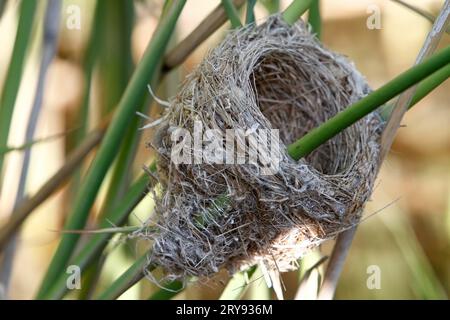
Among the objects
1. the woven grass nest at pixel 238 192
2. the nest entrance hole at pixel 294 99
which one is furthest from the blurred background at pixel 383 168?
the woven grass nest at pixel 238 192

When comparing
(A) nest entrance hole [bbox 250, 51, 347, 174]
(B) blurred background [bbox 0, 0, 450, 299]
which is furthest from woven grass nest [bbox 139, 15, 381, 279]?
(B) blurred background [bbox 0, 0, 450, 299]

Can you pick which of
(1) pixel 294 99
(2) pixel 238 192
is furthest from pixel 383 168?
(2) pixel 238 192

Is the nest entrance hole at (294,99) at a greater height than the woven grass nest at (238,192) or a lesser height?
greater

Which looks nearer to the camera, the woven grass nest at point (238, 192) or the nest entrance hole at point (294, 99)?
the woven grass nest at point (238, 192)

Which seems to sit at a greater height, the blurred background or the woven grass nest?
the blurred background

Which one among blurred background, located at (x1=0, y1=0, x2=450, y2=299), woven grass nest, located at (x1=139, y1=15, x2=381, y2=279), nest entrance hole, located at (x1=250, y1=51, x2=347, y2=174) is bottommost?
woven grass nest, located at (x1=139, y1=15, x2=381, y2=279)

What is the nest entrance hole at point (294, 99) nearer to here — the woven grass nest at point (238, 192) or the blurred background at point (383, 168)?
the woven grass nest at point (238, 192)

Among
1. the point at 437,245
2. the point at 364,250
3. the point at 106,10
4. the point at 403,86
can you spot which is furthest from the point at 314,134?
the point at 437,245

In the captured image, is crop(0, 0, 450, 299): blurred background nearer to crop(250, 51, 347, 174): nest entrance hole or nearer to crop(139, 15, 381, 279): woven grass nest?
crop(250, 51, 347, 174): nest entrance hole
